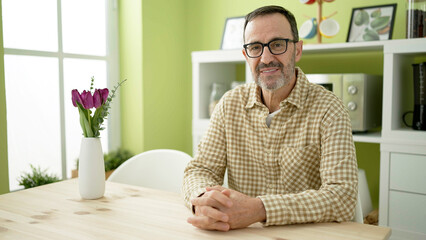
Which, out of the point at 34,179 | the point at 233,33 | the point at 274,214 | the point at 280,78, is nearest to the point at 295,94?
the point at 280,78

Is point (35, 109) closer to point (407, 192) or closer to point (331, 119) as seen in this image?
point (331, 119)

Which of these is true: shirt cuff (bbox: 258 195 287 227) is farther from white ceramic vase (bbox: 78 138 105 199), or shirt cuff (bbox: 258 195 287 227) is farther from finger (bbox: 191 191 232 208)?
white ceramic vase (bbox: 78 138 105 199)

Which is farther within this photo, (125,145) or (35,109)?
(125,145)

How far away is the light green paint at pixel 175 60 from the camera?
2553mm

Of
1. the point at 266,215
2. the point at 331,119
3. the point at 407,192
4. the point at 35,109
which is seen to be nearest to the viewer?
the point at 266,215

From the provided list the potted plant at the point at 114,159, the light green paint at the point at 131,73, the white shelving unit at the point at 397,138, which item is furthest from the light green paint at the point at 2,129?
the white shelving unit at the point at 397,138

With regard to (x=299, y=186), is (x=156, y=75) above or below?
above

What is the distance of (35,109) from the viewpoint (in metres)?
Answer: 2.44

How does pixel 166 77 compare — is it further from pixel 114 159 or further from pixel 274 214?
pixel 274 214

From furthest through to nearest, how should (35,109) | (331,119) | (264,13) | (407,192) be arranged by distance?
(35,109) → (407,192) → (264,13) → (331,119)

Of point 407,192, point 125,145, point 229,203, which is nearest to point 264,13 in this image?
point 229,203

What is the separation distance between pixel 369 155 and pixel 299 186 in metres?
1.34

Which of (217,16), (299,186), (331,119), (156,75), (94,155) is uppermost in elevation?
(217,16)

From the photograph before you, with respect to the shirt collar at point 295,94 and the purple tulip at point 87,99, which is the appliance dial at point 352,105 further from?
the purple tulip at point 87,99
